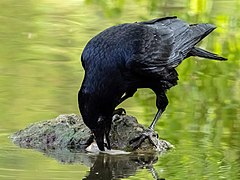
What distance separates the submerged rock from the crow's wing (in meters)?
0.46

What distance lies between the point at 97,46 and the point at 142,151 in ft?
2.97

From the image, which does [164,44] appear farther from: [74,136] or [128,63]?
[74,136]

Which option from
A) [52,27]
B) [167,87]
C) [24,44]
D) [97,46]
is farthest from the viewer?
[52,27]

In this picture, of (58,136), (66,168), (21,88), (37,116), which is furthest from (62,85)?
(66,168)

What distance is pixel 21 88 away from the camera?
8828 millimetres

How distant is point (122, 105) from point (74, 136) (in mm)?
1258

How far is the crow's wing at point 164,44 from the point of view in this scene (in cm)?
748

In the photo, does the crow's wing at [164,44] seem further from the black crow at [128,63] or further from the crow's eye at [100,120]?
the crow's eye at [100,120]

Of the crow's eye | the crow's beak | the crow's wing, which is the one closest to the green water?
the crow's beak

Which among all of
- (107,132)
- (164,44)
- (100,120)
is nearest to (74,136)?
(107,132)

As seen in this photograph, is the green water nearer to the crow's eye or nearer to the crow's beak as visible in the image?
the crow's beak

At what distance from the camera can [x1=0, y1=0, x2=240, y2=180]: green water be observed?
6.81 m

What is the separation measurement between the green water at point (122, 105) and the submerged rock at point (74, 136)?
15cm

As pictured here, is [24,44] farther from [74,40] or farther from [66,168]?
[66,168]
